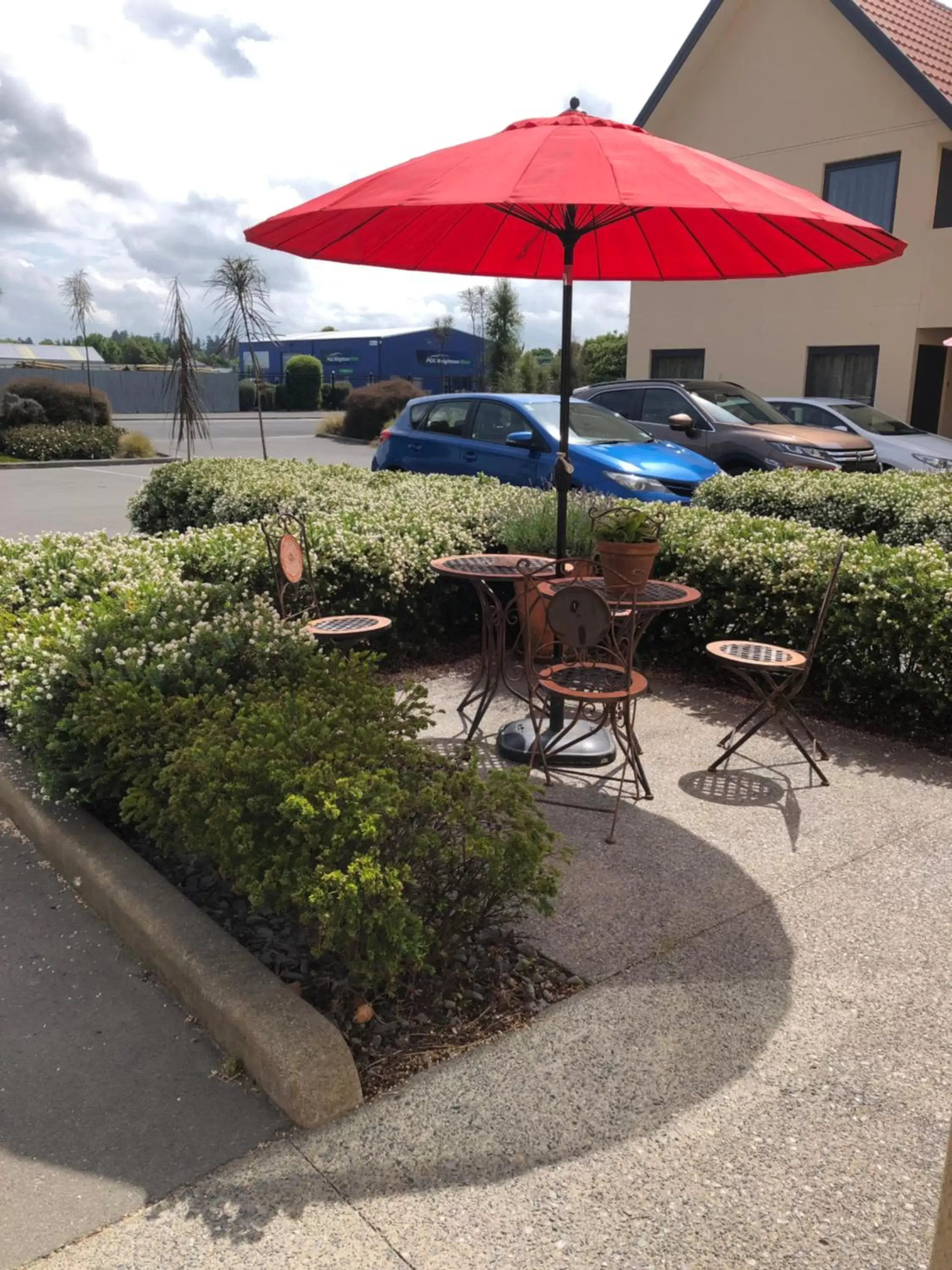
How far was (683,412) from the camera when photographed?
1253 centimetres

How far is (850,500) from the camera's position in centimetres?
885

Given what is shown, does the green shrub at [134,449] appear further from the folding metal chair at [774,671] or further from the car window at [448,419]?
the folding metal chair at [774,671]

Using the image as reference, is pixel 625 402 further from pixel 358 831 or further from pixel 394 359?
pixel 394 359

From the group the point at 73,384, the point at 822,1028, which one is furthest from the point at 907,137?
the point at 73,384

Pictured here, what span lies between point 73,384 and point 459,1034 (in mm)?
29488

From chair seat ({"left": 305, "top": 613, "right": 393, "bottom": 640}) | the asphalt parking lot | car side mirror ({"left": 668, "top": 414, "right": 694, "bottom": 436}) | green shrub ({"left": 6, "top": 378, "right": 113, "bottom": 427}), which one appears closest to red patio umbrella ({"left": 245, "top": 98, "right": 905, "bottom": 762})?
chair seat ({"left": 305, "top": 613, "right": 393, "bottom": 640})

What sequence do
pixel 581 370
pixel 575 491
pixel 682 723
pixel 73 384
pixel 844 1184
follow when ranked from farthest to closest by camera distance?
pixel 581 370, pixel 73 384, pixel 575 491, pixel 682 723, pixel 844 1184

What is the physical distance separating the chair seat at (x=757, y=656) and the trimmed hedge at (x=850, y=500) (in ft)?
12.3

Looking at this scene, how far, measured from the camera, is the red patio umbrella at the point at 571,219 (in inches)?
125

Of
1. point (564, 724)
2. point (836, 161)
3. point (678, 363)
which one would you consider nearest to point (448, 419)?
point (564, 724)

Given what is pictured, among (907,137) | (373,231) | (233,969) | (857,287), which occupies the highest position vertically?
(907,137)

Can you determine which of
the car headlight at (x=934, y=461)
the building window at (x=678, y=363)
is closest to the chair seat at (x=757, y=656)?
the car headlight at (x=934, y=461)

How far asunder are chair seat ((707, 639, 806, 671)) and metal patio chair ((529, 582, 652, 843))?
1.49ft

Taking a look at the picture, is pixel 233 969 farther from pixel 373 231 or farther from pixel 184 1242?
pixel 373 231
